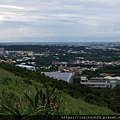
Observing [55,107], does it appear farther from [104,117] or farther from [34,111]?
[104,117]

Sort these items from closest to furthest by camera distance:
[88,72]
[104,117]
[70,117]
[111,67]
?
[70,117], [104,117], [88,72], [111,67]

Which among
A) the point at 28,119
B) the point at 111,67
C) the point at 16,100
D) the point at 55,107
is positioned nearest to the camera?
the point at 28,119

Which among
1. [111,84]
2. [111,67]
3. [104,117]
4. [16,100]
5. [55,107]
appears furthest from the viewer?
[111,67]

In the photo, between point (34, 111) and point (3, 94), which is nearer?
point (34, 111)

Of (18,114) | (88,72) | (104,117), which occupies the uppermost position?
(18,114)

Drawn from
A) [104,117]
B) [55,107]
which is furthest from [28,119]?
[104,117]

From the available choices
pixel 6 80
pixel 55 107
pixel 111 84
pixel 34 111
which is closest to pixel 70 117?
pixel 55 107

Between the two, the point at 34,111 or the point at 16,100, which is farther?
the point at 16,100

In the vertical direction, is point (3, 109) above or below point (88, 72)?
above

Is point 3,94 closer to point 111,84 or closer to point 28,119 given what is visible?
point 28,119
